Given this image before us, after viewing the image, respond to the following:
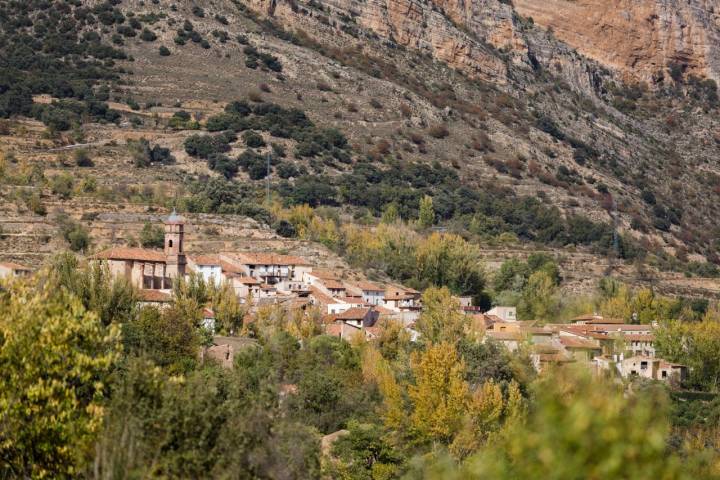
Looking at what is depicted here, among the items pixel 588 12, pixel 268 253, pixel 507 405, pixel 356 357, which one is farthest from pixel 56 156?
pixel 588 12

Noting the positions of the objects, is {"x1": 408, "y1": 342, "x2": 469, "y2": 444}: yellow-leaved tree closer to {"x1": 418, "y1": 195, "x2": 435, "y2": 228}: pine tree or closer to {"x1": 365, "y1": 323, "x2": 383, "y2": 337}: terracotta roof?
{"x1": 365, "y1": 323, "x2": 383, "y2": 337}: terracotta roof

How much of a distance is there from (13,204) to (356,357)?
20.1 m

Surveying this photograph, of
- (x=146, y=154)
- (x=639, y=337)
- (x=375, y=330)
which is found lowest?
(x=639, y=337)

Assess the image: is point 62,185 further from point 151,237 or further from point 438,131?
point 438,131

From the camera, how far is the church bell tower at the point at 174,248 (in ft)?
187

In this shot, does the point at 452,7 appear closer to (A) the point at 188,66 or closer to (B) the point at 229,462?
(A) the point at 188,66

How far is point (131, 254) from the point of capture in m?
56.7

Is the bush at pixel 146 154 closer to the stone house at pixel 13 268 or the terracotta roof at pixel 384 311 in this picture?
the terracotta roof at pixel 384 311

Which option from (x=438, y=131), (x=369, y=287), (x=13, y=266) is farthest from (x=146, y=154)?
(x=13, y=266)

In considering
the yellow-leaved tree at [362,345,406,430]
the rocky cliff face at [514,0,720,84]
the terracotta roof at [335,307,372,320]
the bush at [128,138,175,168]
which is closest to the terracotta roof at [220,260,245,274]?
the terracotta roof at [335,307,372,320]

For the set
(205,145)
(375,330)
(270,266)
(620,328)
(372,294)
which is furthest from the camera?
(205,145)

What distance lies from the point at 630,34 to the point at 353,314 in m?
84.3

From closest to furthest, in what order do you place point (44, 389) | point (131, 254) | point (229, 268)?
point (44, 389) → point (131, 254) → point (229, 268)

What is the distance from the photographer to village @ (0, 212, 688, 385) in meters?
55.0
